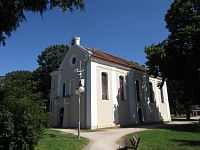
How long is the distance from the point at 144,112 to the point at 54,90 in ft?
43.7

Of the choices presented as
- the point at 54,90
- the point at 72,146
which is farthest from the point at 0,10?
the point at 54,90

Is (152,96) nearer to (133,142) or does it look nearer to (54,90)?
(54,90)

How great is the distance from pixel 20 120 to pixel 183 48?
22416 mm

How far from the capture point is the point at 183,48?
1075 inches

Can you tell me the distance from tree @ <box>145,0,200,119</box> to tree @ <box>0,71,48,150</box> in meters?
19.8

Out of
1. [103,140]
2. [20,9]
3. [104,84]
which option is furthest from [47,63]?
[20,9]

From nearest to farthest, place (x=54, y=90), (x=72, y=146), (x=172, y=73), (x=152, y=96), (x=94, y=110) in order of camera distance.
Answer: (x=72, y=146), (x=94, y=110), (x=172, y=73), (x=54, y=90), (x=152, y=96)

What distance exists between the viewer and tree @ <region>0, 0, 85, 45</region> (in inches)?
404

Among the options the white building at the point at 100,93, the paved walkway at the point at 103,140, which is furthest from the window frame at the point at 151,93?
the paved walkway at the point at 103,140

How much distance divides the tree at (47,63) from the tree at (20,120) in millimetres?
39181

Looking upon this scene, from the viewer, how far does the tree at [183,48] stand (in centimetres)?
2580

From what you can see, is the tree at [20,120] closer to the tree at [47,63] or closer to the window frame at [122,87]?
the window frame at [122,87]

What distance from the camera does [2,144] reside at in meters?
9.27

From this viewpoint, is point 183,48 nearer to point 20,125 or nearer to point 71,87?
point 71,87
